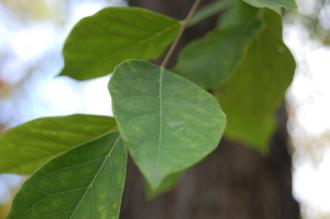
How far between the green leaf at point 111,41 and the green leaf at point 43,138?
14 cm

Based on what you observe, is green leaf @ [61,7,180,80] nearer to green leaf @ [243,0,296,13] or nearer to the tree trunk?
green leaf @ [243,0,296,13]

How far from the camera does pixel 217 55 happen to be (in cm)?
99

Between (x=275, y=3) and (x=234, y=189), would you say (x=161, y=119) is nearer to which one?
(x=275, y=3)

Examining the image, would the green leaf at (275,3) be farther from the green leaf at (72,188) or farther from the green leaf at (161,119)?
the green leaf at (72,188)

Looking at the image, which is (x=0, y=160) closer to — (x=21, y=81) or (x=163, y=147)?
(x=163, y=147)

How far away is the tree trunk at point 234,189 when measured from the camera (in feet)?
6.82

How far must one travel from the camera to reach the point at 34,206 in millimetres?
633

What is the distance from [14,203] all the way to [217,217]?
1497 mm

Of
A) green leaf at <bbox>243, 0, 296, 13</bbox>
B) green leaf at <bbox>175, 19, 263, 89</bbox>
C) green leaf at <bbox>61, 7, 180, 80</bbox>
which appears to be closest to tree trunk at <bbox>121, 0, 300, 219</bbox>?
green leaf at <bbox>175, 19, 263, 89</bbox>

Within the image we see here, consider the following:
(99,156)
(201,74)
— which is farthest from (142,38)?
(99,156)

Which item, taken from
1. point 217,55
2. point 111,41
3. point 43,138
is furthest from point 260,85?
point 43,138

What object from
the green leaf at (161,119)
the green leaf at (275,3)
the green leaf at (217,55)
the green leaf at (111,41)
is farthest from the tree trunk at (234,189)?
the green leaf at (275,3)

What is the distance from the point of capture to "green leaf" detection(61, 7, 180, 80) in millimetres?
820

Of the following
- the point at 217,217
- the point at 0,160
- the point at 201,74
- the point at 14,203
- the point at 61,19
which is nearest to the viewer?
the point at 14,203
